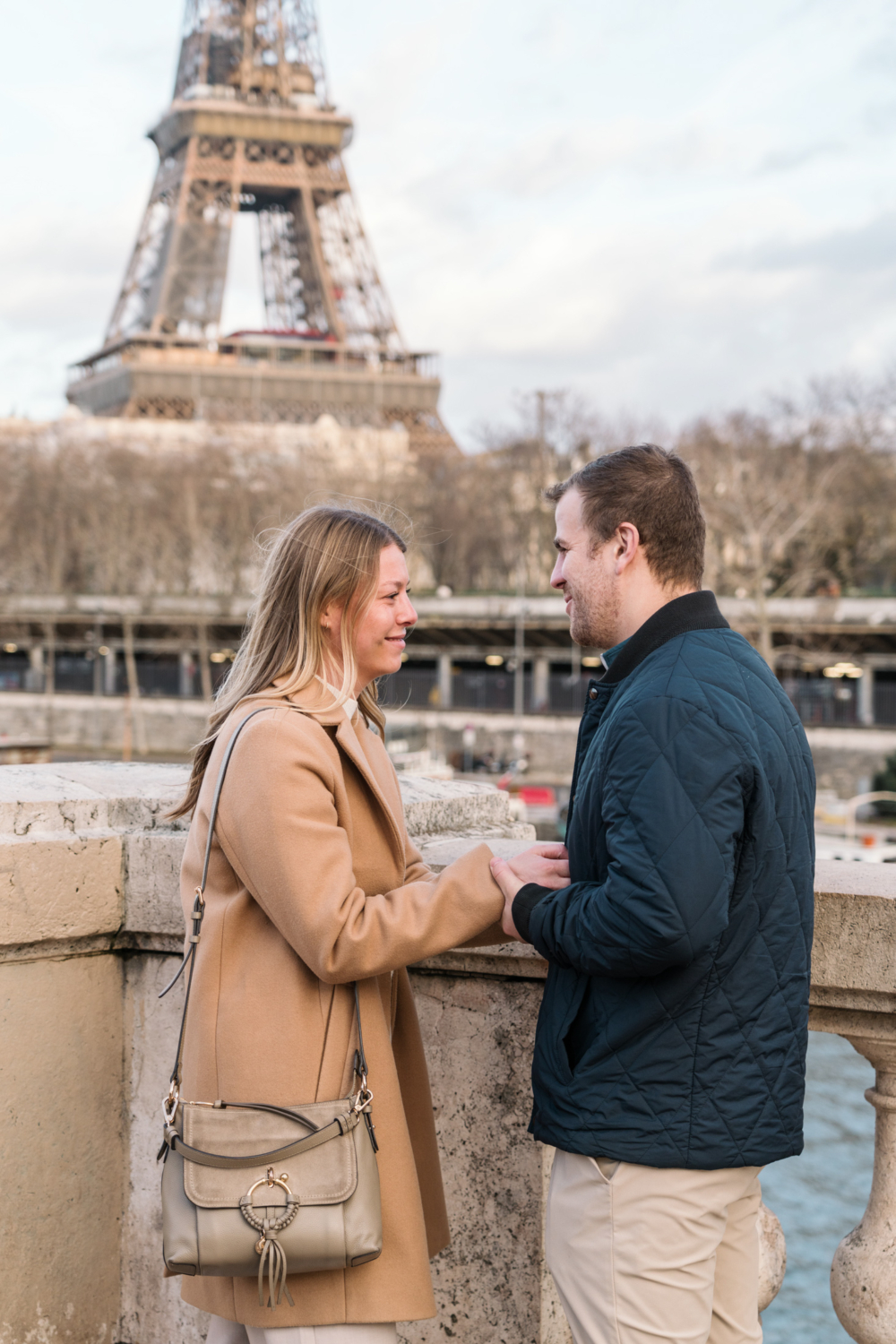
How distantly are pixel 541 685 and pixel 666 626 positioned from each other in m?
40.9

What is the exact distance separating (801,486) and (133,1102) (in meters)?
39.0

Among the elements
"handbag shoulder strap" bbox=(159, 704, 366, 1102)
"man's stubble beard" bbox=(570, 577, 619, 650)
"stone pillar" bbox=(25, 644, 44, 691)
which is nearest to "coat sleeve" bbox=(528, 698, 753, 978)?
"man's stubble beard" bbox=(570, 577, 619, 650)

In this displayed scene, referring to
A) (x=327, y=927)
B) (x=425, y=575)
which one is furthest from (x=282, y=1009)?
(x=425, y=575)

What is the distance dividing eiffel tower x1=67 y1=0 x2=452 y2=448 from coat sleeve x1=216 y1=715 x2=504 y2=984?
58.5 metres

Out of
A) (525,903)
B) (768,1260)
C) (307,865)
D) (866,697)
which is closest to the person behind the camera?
(307,865)

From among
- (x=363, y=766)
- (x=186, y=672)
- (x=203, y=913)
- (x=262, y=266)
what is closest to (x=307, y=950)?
(x=203, y=913)

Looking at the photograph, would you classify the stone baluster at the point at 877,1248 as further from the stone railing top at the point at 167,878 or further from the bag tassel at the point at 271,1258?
the bag tassel at the point at 271,1258

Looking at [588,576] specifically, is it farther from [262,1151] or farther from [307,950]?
[262,1151]

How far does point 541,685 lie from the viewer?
42750 millimetres

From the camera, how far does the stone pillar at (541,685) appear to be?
139ft

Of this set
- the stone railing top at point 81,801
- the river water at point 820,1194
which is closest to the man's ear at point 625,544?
the stone railing top at point 81,801

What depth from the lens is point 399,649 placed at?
2152 millimetres

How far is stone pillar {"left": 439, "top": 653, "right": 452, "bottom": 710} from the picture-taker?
44.9 metres

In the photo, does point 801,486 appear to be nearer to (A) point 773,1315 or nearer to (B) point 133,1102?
(A) point 773,1315
